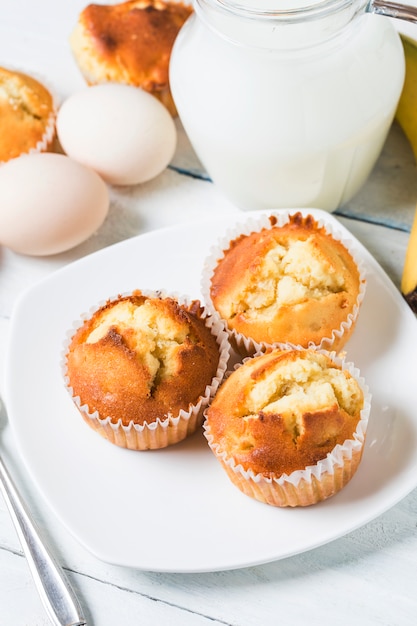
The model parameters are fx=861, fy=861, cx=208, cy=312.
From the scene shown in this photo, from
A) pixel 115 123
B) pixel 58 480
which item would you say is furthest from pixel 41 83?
pixel 58 480

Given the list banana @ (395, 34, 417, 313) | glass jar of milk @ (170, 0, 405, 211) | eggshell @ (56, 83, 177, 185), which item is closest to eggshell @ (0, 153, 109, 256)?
eggshell @ (56, 83, 177, 185)

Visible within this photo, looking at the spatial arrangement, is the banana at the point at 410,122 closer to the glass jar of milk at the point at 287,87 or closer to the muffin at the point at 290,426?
A: the glass jar of milk at the point at 287,87

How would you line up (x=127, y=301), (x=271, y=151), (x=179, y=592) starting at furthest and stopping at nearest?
(x=271, y=151), (x=127, y=301), (x=179, y=592)

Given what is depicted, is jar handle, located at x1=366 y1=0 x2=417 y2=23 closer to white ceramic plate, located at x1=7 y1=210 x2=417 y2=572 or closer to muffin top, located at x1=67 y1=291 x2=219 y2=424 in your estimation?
white ceramic plate, located at x1=7 y1=210 x2=417 y2=572

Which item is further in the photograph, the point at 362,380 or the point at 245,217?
the point at 245,217

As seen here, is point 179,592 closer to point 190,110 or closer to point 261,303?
point 261,303
